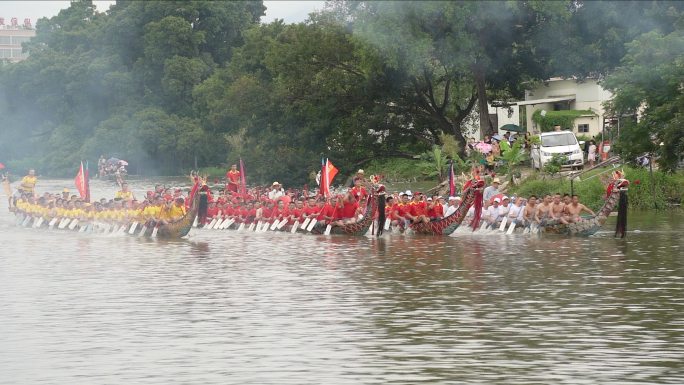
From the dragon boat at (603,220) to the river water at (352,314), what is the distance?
1.97 feet

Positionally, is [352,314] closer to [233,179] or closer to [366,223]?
[366,223]

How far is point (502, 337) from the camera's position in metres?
11.2

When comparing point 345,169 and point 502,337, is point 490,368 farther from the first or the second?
point 345,169

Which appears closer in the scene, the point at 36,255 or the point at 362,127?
the point at 36,255

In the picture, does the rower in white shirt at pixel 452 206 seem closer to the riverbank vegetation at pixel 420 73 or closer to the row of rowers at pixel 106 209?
the riverbank vegetation at pixel 420 73

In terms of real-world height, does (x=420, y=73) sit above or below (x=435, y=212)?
above

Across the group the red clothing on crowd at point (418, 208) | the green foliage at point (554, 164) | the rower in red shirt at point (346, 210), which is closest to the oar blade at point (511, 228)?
the red clothing on crowd at point (418, 208)

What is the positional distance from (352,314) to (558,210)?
11.6m

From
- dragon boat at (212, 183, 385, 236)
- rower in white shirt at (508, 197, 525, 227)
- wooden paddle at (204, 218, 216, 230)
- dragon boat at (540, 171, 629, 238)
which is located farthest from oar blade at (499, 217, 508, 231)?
wooden paddle at (204, 218, 216, 230)

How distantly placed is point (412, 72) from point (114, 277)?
20.3m

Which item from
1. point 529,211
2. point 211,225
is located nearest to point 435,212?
point 529,211

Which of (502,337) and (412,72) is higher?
(412,72)

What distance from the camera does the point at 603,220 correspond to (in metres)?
22.8

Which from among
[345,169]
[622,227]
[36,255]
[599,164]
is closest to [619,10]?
[599,164]
